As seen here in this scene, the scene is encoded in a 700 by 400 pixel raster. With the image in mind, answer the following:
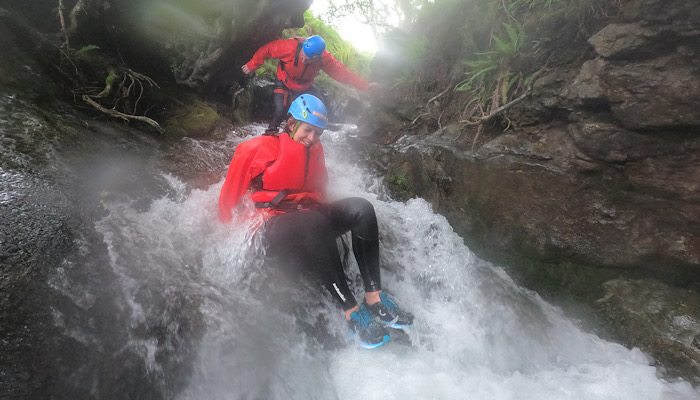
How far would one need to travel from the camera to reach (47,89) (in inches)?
167

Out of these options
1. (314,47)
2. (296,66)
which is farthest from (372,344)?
(296,66)

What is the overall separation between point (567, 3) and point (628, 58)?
1302mm

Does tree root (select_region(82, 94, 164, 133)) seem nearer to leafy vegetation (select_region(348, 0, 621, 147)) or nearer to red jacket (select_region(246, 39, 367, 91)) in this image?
red jacket (select_region(246, 39, 367, 91))

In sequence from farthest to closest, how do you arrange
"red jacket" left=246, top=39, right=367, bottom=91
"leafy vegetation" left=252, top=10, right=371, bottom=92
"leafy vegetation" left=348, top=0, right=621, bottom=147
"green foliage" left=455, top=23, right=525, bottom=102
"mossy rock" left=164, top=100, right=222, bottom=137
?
"leafy vegetation" left=252, top=10, right=371, bottom=92
"red jacket" left=246, top=39, right=367, bottom=91
"mossy rock" left=164, top=100, right=222, bottom=137
"green foliage" left=455, top=23, right=525, bottom=102
"leafy vegetation" left=348, top=0, right=621, bottom=147

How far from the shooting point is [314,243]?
10.2 feet

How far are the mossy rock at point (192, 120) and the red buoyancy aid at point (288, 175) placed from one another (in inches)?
119

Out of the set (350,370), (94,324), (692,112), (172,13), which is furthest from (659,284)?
(172,13)

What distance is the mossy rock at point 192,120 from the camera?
18.7 ft

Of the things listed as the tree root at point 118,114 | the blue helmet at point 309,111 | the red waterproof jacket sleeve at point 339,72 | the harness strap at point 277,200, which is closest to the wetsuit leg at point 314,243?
the harness strap at point 277,200

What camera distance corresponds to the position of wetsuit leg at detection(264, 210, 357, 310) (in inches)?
122

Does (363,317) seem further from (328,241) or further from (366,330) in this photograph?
(328,241)

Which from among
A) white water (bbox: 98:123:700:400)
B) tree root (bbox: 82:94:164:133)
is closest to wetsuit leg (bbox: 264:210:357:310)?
white water (bbox: 98:123:700:400)

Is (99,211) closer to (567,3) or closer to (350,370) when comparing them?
(350,370)

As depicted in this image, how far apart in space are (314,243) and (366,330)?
3.18ft
